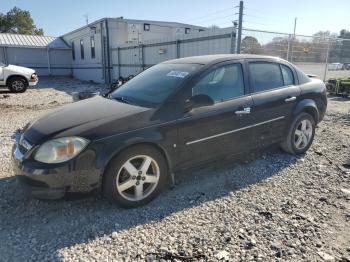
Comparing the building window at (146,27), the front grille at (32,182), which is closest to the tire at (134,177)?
the front grille at (32,182)

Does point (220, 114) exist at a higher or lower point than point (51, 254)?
higher

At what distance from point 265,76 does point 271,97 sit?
343 millimetres

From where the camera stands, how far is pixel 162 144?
10.8ft

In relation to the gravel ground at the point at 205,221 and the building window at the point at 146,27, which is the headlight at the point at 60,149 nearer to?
the gravel ground at the point at 205,221

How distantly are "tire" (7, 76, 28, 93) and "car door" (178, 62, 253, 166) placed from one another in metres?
13.0

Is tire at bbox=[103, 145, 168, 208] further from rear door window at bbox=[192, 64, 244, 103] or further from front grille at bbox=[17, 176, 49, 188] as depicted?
rear door window at bbox=[192, 64, 244, 103]

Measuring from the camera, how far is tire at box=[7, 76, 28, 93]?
13.8m

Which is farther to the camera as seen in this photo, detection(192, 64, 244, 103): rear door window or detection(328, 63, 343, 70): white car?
detection(328, 63, 343, 70): white car

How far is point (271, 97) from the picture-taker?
4297 mm

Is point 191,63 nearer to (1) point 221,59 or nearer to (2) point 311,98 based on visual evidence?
(1) point 221,59

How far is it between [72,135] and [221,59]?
7.22 ft

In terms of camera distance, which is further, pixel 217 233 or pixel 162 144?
pixel 162 144

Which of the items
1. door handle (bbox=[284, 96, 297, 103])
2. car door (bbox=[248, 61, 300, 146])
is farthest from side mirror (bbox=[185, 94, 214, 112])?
door handle (bbox=[284, 96, 297, 103])

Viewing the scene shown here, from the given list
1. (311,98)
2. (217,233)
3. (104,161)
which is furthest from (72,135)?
(311,98)
